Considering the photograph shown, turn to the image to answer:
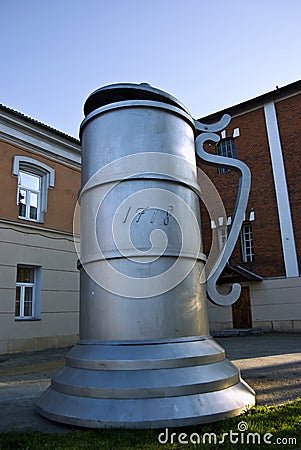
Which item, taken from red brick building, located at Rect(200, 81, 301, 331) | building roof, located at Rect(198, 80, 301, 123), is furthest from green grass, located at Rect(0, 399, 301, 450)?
building roof, located at Rect(198, 80, 301, 123)

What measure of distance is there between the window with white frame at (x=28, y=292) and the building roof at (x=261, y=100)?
11.7m

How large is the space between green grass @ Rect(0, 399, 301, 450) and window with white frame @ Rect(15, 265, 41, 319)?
30.7 ft

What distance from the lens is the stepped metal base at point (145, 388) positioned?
239 cm

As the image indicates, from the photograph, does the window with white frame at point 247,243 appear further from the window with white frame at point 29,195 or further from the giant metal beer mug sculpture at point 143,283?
the giant metal beer mug sculpture at point 143,283

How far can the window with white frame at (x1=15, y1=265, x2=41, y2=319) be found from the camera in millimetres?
11242

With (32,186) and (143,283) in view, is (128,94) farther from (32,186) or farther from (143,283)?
(32,186)

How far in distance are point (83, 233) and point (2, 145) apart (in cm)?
933

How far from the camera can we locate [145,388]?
2.47 metres

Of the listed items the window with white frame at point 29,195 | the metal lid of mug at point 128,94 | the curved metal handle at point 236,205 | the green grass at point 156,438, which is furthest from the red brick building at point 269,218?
the green grass at point 156,438

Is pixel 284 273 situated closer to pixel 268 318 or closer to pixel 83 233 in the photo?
pixel 268 318

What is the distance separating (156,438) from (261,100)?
17375 mm

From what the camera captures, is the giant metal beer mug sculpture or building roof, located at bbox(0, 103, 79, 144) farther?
building roof, located at bbox(0, 103, 79, 144)

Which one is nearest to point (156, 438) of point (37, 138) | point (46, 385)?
point (46, 385)

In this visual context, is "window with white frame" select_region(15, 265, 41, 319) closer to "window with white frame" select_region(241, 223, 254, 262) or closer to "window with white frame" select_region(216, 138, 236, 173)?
"window with white frame" select_region(241, 223, 254, 262)
